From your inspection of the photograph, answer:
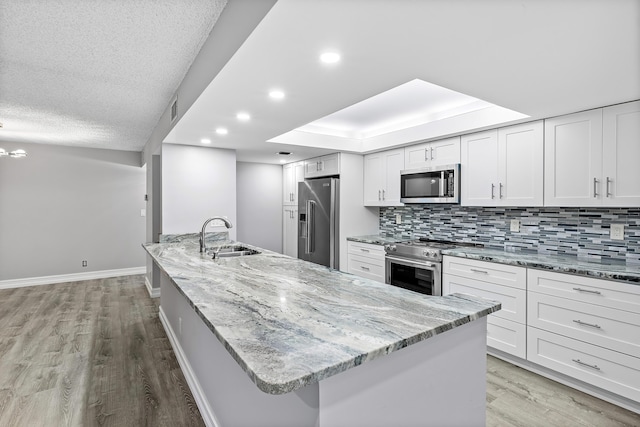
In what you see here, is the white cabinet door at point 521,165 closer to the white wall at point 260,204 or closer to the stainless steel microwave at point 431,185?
the stainless steel microwave at point 431,185

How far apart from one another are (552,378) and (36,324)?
4984mm

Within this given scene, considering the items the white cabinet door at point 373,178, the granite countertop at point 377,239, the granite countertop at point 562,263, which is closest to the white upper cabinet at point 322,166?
the white cabinet door at point 373,178

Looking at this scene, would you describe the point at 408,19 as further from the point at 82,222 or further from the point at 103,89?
the point at 82,222

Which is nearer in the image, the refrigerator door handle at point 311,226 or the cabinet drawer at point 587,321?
the cabinet drawer at point 587,321

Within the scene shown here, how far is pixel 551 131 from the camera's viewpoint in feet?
8.86

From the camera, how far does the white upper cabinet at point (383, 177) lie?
13.4ft

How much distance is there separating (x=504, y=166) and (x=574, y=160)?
54 centimetres

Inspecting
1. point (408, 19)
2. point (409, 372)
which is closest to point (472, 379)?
point (409, 372)

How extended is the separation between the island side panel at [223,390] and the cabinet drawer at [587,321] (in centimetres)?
222

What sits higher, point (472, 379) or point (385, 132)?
point (385, 132)

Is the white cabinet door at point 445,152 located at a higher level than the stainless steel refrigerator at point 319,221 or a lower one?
higher

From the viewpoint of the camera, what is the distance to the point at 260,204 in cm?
572

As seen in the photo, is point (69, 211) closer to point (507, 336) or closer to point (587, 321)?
point (507, 336)

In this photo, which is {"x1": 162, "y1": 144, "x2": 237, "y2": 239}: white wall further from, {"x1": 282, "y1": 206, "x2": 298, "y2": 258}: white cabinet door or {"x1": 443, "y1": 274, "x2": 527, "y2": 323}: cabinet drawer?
{"x1": 443, "y1": 274, "x2": 527, "y2": 323}: cabinet drawer
